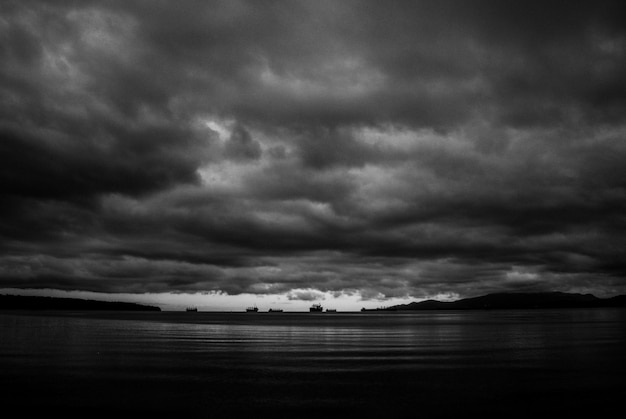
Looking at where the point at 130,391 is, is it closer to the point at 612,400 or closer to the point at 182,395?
the point at 182,395

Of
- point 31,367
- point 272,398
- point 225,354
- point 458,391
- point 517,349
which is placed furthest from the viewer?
point 517,349

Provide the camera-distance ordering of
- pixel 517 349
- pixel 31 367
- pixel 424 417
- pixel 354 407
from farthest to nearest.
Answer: pixel 517 349 → pixel 31 367 → pixel 354 407 → pixel 424 417

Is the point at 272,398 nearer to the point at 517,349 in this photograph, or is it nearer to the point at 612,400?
the point at 612,400

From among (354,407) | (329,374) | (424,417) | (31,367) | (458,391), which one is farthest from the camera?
(31,367)

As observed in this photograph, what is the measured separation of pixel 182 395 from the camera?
28562 mm

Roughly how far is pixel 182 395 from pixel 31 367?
18.9 metres

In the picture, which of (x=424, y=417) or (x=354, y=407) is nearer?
(x=424, y=417)

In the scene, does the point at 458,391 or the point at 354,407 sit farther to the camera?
the point at 458,391

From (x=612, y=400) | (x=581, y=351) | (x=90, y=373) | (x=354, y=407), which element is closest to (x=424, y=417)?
(x=354, y=407)

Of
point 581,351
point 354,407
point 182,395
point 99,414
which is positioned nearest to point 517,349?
point 581,351

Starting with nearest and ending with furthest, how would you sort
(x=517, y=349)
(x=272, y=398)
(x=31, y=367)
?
(x=272, y=398) → (x=31, y=367) → (x=517, y=349)

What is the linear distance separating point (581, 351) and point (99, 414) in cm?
4829

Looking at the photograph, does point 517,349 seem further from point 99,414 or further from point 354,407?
point 99,414

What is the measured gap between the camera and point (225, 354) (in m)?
52.0
